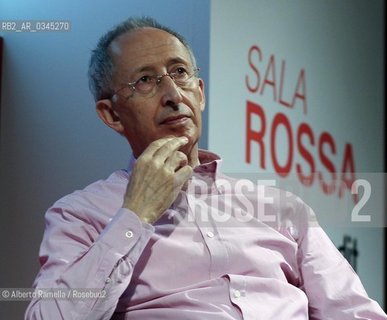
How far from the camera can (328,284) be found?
4.26ft

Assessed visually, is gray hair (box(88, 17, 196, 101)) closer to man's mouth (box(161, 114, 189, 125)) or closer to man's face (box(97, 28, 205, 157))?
man's face (box(97, 28, 205, 157))

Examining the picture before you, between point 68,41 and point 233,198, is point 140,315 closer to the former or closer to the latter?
point 233,198

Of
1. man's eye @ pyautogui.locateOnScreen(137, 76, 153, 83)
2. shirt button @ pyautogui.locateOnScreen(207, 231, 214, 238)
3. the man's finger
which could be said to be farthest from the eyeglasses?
shirt button @ pyautogui.locateOnScreen(207, 231, 214, 238)

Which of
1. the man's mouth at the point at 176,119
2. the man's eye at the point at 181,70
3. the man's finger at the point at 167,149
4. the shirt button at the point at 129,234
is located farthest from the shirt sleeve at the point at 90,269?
the man's eye at the point at 181,70

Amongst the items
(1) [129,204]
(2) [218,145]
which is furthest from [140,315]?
(2) [218,145]

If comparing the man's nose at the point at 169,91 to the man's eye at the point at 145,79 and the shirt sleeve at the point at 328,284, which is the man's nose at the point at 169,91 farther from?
the shirt sleeve at the point at 328,284

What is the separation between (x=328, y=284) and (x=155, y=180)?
353mm

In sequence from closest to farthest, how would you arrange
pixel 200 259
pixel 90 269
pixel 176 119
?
pixel 90 269 → pixel 200 259 → pixel 176 119

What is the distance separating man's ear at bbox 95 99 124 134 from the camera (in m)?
1.46

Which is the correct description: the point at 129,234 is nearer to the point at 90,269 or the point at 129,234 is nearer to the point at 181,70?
the point at 90,269

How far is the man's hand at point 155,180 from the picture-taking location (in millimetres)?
1201

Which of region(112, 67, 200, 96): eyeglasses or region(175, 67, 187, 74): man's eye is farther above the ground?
region(175, 67, 187, 74): man's eye

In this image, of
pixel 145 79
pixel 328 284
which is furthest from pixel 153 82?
pixel 328 284

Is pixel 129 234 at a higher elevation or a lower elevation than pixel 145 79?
lower
